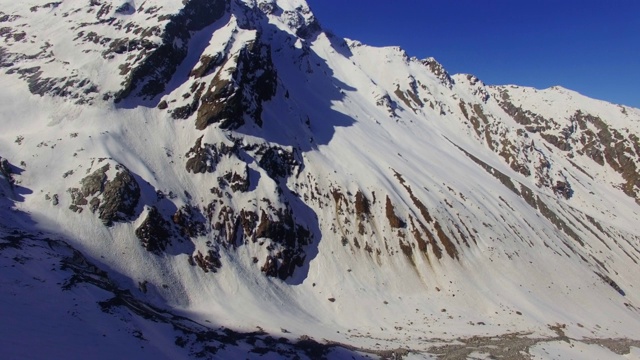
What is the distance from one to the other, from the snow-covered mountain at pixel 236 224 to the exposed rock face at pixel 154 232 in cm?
25

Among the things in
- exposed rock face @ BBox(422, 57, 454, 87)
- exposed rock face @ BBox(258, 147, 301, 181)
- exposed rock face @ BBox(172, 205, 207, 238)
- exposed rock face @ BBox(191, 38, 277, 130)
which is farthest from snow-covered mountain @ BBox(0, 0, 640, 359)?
exposed rock face @ BBox(422, 57, 454, 87)

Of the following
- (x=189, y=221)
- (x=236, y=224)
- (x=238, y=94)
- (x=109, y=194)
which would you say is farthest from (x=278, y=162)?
(x=109, y=194)

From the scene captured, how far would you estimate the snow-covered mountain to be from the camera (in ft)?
123

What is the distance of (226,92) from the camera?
→ 228 ft

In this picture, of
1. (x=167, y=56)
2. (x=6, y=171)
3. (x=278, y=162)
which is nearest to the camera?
(x=6, y=171)

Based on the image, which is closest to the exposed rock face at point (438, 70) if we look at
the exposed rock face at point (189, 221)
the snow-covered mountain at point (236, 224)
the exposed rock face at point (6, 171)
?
the snow-covered mountain at point (236, 224)

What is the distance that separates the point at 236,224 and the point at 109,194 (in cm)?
1692

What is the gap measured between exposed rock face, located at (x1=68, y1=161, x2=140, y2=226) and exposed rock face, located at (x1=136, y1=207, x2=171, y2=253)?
7.40 ft

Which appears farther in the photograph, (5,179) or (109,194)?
(109,194)

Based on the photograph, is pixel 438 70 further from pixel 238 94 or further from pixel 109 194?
pixel 109 194

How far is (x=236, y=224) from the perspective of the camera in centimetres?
5869

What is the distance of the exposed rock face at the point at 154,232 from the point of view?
5047 centimetres

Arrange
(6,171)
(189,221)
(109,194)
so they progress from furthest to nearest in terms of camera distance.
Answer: (189,221)
(109,194)
(6,171)

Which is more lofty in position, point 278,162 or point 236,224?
point 278,162
